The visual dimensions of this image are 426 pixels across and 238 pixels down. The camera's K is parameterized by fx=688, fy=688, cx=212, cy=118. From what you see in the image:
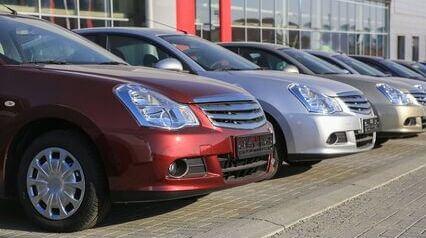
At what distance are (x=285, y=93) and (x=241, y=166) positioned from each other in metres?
2.15

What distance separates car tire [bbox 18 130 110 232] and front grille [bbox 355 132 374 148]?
369 cm

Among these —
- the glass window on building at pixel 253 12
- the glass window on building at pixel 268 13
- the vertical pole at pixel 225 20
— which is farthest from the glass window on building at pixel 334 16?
the vertical pole at pixel 225 20

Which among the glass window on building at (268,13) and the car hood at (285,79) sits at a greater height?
the glass window on building at (268,13)

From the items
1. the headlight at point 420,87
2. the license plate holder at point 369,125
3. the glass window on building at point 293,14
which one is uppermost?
the glass window on building at point 293,14

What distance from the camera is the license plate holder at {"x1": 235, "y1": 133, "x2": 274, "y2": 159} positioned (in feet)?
17.7

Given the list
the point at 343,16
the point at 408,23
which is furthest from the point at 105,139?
the point at 408,23

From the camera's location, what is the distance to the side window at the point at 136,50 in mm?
7742

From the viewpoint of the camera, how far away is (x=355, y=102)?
822 centimetres

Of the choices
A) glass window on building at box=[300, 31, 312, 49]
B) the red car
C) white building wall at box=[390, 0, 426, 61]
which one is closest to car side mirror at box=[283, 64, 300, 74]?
the red car

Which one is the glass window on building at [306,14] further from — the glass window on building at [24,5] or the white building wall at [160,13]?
the glass window on building at [24,5]

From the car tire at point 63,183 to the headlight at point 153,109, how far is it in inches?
17.6

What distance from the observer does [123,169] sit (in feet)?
16.3

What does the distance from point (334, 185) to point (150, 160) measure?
10.3ft

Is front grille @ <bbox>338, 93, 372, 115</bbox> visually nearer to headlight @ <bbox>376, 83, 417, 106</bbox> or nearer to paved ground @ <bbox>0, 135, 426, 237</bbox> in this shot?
paved ground @ <bbox>0, 135, 426, 237</bbox>
